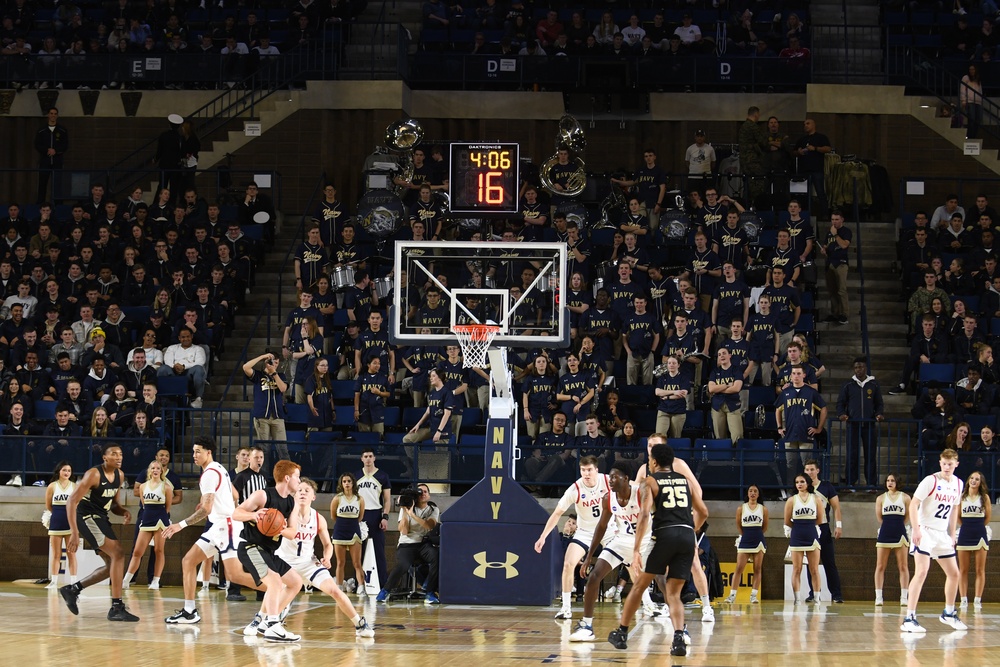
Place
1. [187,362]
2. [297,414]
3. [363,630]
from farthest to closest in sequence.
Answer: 1. [187,362]
2. [297,414]
3. [363,630]

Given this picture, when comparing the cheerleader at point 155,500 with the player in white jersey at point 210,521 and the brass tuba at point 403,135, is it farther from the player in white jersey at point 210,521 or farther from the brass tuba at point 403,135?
the brass tuba at point 403,135

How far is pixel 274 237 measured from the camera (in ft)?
96.9

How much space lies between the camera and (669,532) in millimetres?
14742

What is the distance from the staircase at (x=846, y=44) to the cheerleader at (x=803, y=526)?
12.1 meters

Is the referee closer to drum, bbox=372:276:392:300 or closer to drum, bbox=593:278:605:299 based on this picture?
drum, bbox=372:276:392:300

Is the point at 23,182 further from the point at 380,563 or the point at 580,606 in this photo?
the point at 580,606

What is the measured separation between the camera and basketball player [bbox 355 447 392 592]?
21062 millimetres

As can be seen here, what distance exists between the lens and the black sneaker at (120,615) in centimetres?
1725

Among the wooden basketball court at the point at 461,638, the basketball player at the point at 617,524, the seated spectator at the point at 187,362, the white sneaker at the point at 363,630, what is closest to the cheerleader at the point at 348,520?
the wooden basketball court at the point at 461,638

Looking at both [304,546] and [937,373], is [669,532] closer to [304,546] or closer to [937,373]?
[304,546]

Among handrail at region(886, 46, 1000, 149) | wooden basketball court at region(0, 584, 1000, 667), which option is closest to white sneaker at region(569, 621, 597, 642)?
wooden basketball court at region(0, 584, 1000, 667)

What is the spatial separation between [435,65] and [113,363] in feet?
33.3

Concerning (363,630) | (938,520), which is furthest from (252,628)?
(938,520)

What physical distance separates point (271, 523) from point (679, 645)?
4.21 metres
